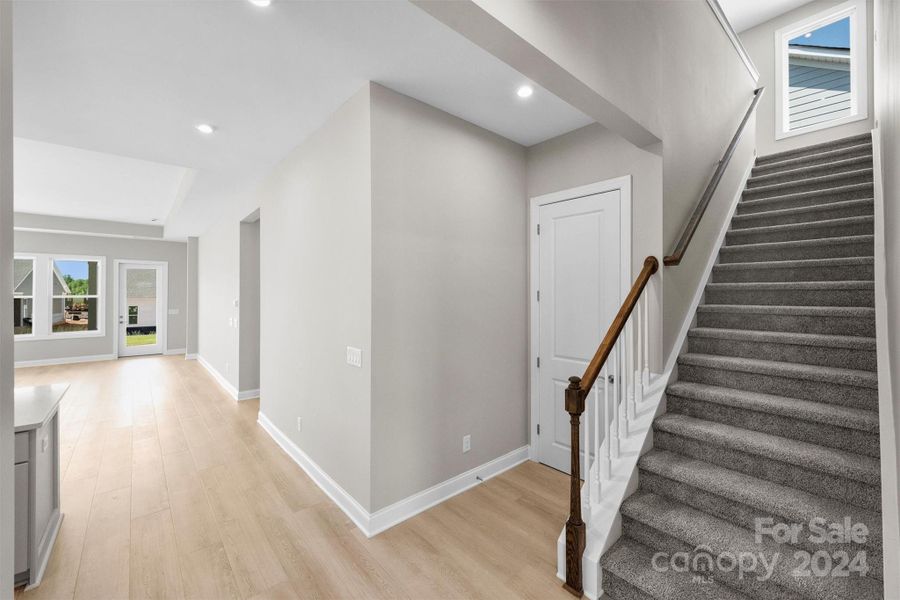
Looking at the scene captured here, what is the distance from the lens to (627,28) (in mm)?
2102

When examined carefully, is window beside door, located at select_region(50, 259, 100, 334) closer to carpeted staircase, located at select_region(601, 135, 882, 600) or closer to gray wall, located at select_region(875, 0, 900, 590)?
carpeted staircase, located at select_region(601, 135, 882, 600)

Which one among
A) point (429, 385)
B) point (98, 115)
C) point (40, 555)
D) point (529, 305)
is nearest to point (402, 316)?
point (429, 385)

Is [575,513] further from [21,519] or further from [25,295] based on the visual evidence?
[25,295]

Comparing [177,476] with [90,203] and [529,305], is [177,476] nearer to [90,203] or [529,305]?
[529,305]

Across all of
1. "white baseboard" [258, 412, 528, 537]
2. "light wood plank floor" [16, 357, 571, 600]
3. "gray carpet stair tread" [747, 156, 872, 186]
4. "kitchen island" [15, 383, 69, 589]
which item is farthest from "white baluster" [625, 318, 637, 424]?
"kitchen island" [15, 383, 69, 589]

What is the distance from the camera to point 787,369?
2.13 m

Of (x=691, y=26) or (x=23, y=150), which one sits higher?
(x=691, y=26)

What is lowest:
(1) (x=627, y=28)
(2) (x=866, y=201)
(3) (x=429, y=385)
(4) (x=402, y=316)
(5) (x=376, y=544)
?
(5) (x=376, y=544)

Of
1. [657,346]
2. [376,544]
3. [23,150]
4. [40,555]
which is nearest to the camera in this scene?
[40,555]

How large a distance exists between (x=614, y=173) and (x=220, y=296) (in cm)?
592

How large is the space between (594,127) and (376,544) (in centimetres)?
315

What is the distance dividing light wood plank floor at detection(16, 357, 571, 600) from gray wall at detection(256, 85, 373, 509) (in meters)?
0.32

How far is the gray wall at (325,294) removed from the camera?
95.2 inches

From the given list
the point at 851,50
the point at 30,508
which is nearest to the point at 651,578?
the point at 30,508
